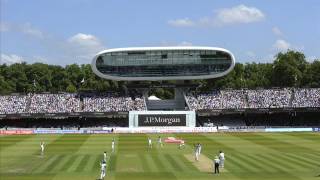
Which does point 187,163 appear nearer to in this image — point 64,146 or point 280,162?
point 280,162

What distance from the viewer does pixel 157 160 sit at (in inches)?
1764

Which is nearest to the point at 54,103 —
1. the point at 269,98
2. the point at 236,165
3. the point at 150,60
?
the point at 150,60

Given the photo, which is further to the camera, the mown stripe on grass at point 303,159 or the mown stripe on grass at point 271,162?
the mown stripe on grass at point 303,159

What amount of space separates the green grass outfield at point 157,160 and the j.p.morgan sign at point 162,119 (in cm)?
2179

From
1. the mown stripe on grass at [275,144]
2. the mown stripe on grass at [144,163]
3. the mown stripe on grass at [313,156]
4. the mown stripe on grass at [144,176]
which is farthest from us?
the mown stripe on grass at [275,144]

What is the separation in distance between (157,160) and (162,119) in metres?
42.6

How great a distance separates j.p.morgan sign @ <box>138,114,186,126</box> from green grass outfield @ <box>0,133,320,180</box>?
21789 millimetres

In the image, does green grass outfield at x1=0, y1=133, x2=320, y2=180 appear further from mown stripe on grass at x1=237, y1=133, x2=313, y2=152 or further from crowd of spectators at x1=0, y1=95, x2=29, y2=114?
crowd of spectators at x1=0, y1=95, x2=29, y2=114

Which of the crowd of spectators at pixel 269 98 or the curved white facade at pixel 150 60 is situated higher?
the curved white facade at pixel 150 60

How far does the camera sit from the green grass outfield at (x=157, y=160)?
36.7 m

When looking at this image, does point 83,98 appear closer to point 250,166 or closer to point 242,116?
point 242,116

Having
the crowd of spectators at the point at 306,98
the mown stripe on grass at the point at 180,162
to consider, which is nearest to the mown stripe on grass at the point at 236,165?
the mown stripe on grass at the point at 180,162

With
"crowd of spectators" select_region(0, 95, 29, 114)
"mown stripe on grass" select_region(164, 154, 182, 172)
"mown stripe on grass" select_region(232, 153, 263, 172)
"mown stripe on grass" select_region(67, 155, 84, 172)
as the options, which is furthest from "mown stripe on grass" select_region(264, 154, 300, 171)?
"crowd of spectators" select_region(0, 95, 29, 114)

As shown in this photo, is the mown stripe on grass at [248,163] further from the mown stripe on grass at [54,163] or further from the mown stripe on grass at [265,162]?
the mown stripe on grass at [54,163]
